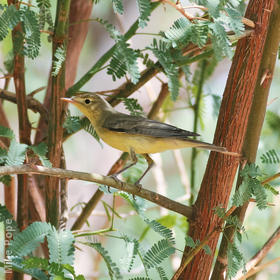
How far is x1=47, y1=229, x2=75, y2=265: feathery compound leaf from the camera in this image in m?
1.66

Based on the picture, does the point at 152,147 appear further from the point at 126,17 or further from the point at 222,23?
the point at 126,17

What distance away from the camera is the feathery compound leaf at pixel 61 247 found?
1.66m

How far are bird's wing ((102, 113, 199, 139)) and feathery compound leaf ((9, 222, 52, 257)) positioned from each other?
3.22 feet

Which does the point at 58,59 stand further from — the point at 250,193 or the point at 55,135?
the point at 250,193

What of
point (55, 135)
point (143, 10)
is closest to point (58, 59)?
point (55, 135)

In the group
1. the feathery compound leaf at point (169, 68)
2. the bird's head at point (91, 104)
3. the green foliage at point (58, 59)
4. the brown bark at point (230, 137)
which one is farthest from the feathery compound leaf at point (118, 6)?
the bird's head at point (91, 104)

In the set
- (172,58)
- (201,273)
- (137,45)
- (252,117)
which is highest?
(137,45)

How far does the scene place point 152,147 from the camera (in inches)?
105

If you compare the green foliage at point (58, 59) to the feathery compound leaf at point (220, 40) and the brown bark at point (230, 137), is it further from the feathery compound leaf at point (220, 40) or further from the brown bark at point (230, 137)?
the brown bark at point (230, 137)

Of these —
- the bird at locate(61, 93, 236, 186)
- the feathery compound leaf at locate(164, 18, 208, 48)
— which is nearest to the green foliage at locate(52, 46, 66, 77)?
the bird at locate(61, 93, 236, 186)

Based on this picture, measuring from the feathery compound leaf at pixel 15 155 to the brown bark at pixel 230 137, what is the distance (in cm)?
81

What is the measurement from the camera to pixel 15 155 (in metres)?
2.08

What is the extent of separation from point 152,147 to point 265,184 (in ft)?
2.47

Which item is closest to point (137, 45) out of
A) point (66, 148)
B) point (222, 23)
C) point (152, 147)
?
point (66, 148)
